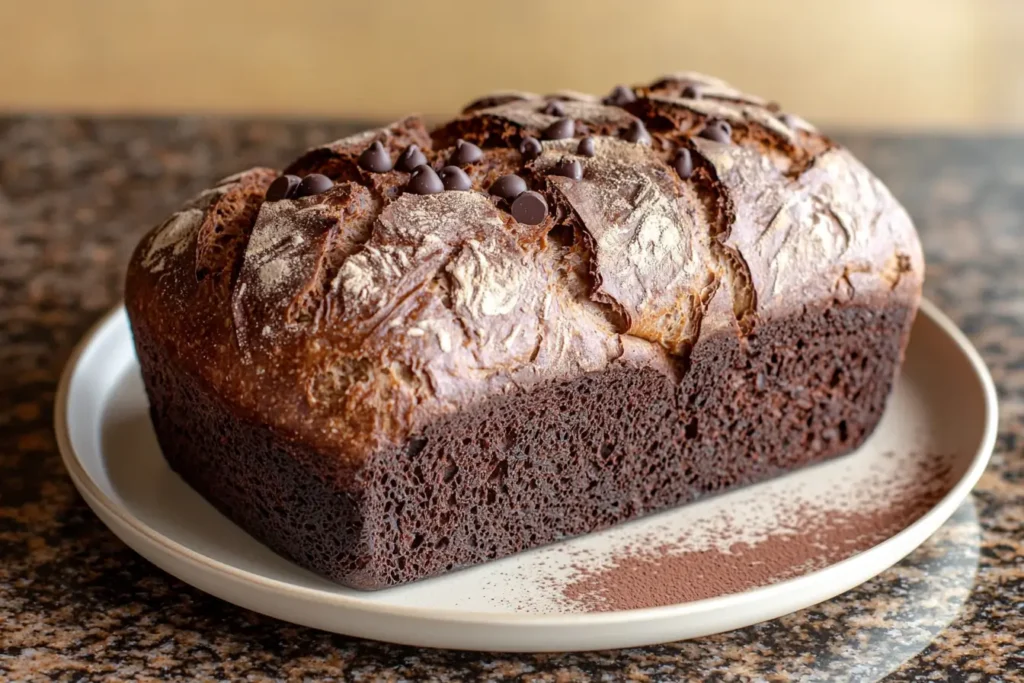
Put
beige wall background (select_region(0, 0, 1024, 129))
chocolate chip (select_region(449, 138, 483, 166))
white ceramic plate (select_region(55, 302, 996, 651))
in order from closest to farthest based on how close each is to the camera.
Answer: white ceramic plate (select_region(55, 302, 996, 651))
chocolate chip (select_region(449, 138, 483, 166))
beige wall background (select_region(0, 0, 1024, 129))

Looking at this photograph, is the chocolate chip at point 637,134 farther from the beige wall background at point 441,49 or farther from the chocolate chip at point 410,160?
the beige wall background at point 441,49

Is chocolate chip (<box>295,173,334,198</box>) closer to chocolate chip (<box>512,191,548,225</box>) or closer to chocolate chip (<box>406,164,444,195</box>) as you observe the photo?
chocolate chip (<box>406,164,444,195</box>)

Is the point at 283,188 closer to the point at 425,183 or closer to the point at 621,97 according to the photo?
the point at 425,183

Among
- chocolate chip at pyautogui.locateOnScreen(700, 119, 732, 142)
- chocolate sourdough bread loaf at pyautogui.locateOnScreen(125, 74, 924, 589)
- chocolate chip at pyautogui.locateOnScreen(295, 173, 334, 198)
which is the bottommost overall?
chocolate sourdough bread loaf at pyautogui.locateOnScreen(125, 74, 924, 589)

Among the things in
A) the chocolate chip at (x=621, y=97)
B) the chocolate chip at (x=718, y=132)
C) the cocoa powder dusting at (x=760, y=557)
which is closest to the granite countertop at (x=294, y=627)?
the cocoa powder dusting at (x=760, y=557)

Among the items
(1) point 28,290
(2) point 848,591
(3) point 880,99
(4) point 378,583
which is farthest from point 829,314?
(3) point 880,99

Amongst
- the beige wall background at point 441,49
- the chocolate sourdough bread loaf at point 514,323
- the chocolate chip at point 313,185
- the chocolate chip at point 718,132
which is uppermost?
the chocolate chip at point 718,132

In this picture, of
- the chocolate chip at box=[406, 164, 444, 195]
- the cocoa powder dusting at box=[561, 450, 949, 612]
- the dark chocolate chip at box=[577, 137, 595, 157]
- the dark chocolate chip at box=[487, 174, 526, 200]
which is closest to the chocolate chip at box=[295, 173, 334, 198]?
the chocolate chip at box=[406, 164, 444, 195]
